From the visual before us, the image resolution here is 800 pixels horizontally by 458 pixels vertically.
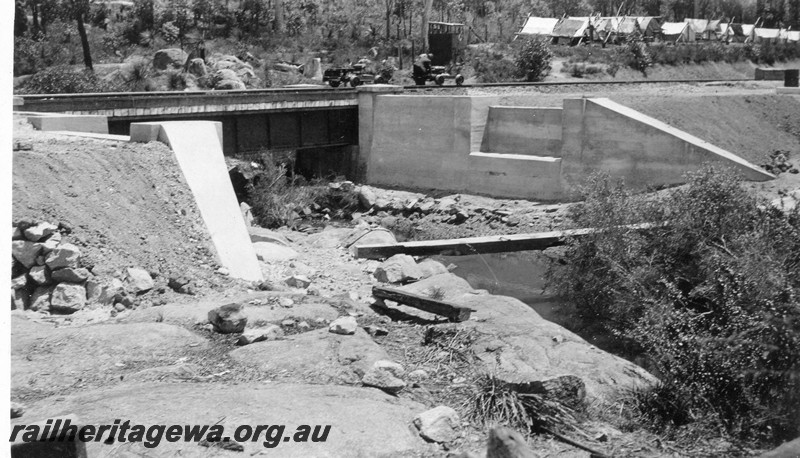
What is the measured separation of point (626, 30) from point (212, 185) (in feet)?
191

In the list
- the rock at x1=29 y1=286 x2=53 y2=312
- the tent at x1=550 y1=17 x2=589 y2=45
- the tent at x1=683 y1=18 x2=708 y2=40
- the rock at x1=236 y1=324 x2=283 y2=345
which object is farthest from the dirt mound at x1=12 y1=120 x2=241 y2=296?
the tent at x1=683 y1=18 x2=708 y2=40

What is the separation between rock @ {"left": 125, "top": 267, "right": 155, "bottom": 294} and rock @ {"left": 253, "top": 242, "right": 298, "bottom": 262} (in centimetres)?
473

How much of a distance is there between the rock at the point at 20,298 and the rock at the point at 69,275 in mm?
519

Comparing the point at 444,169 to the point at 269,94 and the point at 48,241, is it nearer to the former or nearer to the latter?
the point at 269,94

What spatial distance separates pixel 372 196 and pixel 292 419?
80.4 ft

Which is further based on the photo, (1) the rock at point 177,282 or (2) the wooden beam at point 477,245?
(2) the wooden beam at point 477,245

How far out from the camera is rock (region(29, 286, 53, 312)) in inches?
540

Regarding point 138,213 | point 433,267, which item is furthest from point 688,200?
point 138,213

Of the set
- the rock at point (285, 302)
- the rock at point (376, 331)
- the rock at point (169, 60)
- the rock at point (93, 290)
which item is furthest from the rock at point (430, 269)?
the rock at point (169, 60)

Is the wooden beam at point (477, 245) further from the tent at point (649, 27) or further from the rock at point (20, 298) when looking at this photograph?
the tent at point (649, 27)

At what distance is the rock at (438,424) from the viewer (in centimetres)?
891

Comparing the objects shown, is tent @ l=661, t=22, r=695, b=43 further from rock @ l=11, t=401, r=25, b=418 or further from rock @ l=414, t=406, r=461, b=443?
rock @ l=11, t=401, r=25, b=418

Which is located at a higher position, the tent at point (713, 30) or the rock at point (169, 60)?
the tent at point (713, 30)

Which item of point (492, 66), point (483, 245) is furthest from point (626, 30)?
point (483, 245)
